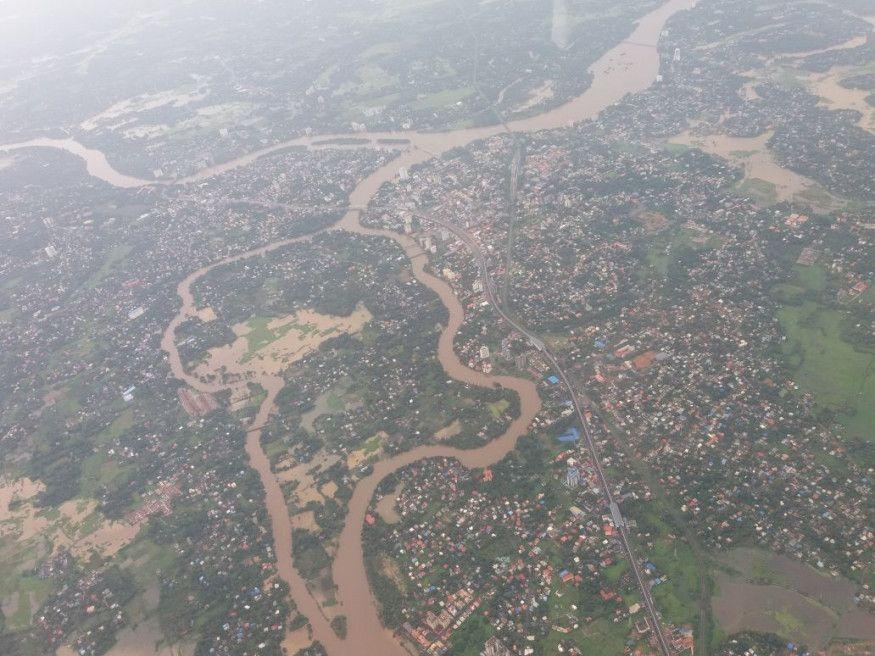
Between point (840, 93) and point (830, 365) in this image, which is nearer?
point (830, 365)

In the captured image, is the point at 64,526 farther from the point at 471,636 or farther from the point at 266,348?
the point at 471,636

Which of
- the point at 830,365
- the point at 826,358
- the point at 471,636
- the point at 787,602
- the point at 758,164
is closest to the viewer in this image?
the point at 787,602

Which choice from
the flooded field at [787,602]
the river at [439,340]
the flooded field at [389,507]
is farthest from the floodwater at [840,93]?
the flooded field at [389,507]

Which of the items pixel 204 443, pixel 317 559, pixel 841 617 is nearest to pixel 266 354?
pixel 204 443

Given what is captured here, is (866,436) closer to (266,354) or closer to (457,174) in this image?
(266,354)

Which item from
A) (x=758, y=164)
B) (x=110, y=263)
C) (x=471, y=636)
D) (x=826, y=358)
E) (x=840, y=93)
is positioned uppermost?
(x=840, y=93)

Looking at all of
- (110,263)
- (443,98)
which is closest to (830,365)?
(443,98)

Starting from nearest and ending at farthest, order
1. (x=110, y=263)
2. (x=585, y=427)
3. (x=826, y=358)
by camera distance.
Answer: (x=585, y=427)
(x=826, y=358)
(x=110, y=263)

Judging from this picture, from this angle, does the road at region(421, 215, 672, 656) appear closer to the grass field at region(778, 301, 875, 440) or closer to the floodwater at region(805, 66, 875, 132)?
the grass field at region(778, 301, 875, 440)

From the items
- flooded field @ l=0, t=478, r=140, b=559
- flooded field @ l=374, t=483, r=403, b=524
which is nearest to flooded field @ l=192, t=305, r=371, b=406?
flooded field @ l=0, t=478, r=140, b=559
